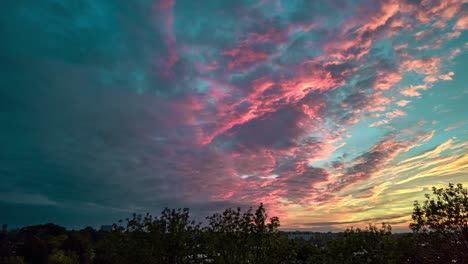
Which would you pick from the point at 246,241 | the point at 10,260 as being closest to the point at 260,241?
the point at 246,241

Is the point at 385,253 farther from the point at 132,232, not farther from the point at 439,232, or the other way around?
the point at 132,232

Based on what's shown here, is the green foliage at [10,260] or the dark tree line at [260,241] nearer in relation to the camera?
the dark tree line at [260,241]

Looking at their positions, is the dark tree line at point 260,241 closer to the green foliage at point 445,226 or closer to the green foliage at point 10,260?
the green foliage at point 445,226

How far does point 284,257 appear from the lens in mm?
23938

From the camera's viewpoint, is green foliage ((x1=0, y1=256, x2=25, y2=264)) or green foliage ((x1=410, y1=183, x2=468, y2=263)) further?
green foliage ((x1=0, y1=256, x2=25, y2=264))

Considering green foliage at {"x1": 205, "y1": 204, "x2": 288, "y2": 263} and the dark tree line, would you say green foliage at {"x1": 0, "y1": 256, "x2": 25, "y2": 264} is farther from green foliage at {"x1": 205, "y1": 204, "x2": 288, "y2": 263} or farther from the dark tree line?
green foliage at {"x1": 205, "y1": 204, "x2": 288, "y2": 263}

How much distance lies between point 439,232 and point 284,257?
1202 centimetres

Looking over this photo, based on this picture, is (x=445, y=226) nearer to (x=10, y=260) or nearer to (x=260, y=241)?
(x=260, y=241)

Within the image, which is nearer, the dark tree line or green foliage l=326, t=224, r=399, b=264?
the dark tree line

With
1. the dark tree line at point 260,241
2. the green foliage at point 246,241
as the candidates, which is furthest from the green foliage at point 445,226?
the green foliage at point 246,241

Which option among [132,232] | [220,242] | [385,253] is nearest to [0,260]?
[132,232]

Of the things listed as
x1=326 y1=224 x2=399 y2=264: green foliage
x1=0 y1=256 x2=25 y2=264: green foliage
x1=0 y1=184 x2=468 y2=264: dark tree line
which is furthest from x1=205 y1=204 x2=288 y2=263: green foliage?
x1=0 y1=256 x2=25 y2=264: green foliage

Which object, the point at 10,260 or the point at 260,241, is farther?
the point at 10,260

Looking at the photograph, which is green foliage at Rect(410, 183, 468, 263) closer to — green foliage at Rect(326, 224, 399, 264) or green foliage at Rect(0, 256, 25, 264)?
green foliage at Rect(326, 224, 399, 264)
